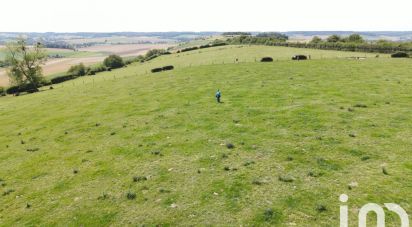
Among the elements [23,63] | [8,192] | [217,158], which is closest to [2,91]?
[23,63]

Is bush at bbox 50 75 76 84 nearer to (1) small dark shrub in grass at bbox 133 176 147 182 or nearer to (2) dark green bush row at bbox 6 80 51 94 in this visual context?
(2) dark green bush row at bbox 6 80 51 94

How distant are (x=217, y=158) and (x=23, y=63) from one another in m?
93.0

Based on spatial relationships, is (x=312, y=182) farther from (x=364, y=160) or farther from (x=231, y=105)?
(x=231, y=105)

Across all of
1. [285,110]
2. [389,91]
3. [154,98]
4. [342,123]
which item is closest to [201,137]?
[285,110]

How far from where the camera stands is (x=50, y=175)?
22125 millimetres

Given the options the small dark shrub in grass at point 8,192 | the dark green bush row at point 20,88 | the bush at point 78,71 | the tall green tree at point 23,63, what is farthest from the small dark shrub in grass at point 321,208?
the bush at point 78,71

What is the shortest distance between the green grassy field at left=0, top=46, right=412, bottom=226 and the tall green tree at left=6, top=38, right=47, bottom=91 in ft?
192

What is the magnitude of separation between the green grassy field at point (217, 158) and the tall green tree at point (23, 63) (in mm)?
58437

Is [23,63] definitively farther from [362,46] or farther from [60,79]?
[362,46]

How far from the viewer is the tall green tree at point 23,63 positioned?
91.1 metres

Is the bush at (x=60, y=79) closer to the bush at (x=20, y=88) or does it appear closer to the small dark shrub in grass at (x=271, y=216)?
the bush at (x=20, y=88)

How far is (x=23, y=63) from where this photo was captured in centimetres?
9269

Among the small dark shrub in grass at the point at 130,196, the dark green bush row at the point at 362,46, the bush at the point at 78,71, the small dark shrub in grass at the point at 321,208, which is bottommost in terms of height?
the small dark shrub in grass at the point at 130,196

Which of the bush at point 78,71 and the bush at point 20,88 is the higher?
the bush at point 78,71
